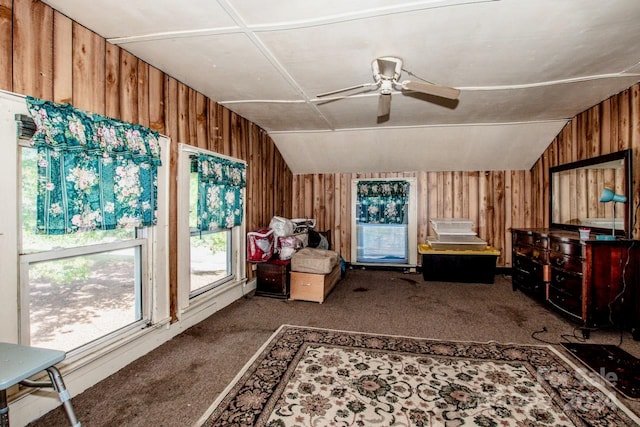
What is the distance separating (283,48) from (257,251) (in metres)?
2.56

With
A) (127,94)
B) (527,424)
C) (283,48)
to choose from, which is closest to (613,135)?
(527,424)

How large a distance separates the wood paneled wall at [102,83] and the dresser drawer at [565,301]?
12.7 ft

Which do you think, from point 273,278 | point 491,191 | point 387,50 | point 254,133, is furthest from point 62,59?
point 491,191

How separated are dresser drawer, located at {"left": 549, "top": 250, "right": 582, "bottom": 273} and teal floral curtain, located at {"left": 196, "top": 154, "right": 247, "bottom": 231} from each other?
3636 mm

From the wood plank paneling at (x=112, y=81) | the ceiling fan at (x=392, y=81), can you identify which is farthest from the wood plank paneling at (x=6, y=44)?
the ceiling fan at (x=392, y=81)

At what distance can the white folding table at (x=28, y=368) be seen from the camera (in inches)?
45.6

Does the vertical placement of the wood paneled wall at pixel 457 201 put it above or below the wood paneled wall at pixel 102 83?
below

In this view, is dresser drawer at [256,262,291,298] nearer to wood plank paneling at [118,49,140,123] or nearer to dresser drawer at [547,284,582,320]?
wood plank paneling at [118,49,140,123]

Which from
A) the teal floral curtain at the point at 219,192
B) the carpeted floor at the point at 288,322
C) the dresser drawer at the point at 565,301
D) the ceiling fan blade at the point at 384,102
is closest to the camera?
the carpeted floor at the point at 288,322

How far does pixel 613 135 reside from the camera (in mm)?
3273

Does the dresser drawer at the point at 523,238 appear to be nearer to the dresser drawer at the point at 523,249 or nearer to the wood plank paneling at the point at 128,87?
the dresser drawer at the point at 523,249

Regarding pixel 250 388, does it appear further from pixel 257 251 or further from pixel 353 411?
pixel 257 251

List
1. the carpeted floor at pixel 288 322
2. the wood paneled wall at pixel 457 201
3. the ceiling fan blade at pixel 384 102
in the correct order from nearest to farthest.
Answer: the carpeted floor at pixel 288 322
the ceiling fan blade at pixel 384 102
the wood paneled wall at pixel 457 201

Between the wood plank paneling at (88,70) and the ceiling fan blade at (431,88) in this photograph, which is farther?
the ceiling fan blade at (431,88)
